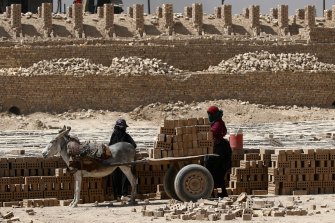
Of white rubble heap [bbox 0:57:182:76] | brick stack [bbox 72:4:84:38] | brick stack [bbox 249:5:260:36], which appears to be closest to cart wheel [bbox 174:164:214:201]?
white rubble heap [bbox 0:57:182:76]

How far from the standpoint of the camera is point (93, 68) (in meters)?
46.4

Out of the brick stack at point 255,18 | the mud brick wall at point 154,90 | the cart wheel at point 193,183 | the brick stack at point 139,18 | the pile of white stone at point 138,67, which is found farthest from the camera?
the brick stack at point 255,18

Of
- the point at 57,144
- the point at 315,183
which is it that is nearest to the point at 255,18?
the point at 315,183

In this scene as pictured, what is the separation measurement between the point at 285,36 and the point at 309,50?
2.31m

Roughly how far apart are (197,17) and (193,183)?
31235 mm

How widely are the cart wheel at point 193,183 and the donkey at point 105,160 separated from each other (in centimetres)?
89

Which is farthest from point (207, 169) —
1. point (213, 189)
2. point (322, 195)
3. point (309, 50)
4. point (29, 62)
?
point (309, 50)

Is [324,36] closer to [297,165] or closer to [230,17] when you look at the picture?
[230,17]

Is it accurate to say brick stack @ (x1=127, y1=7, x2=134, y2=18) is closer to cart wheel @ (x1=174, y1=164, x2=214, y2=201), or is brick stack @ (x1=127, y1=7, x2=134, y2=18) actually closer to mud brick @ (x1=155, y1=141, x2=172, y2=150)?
mud brick @ (x1=155, y1=141, x2=172, y2=150)

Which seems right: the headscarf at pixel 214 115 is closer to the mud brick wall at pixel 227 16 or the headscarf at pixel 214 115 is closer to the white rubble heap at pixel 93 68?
the white rubble heap at pixel 93 68

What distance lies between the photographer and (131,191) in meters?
23.3

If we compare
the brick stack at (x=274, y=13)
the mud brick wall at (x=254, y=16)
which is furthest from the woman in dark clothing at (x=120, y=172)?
the brick stack at (x=274, y=13)

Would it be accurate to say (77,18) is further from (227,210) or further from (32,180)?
(227,210)

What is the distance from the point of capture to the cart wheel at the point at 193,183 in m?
22.4
